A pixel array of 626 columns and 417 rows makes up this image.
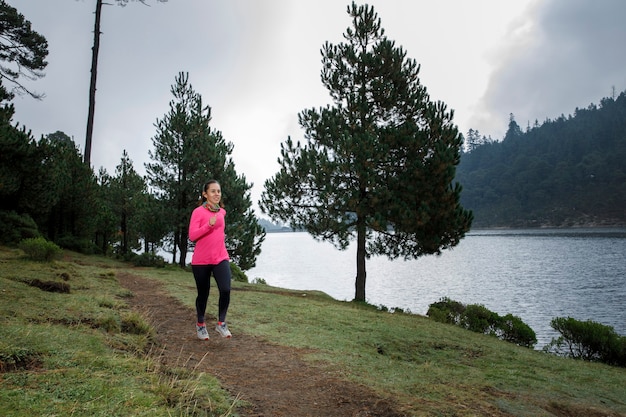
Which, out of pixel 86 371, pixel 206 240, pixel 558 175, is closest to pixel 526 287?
pixel 206 240

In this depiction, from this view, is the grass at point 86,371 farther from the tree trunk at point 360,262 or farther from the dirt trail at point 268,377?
the tree trunk at point 360,262

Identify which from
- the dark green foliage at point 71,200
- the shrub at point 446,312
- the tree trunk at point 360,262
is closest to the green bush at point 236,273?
the tree trunk at point 360,262

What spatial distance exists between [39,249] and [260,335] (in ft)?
27.2

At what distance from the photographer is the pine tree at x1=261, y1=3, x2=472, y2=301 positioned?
14555mm

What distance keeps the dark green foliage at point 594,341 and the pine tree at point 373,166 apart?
4.65 meters

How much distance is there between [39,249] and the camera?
36.1 feet

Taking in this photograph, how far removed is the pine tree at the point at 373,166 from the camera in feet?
47.8

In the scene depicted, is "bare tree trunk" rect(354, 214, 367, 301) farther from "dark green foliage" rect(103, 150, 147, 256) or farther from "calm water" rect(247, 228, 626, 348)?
"dark green foliage" rect(103, 150, 147, 256)

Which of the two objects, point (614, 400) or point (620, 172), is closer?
point (614, 400)

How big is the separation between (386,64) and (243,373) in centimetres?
1477

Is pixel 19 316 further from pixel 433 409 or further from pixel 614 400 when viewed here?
pixel 614 400

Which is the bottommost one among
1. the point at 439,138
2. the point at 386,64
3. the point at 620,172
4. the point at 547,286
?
the point at 547,286

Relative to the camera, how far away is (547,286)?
35.1 meters

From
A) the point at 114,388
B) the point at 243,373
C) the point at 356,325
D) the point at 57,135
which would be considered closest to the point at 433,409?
the point at 243,373
